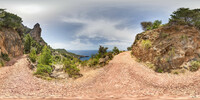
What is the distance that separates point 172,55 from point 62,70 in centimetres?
1490

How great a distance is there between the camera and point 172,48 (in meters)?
12.7

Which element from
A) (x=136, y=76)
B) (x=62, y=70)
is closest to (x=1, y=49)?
(x=62, y=70)

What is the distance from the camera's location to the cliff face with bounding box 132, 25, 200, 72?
12.1 meters

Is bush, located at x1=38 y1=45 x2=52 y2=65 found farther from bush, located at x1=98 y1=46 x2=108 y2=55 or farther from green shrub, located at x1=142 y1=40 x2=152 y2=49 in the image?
green shrub, located at x1=142 y1=40 x2=152 y2=49

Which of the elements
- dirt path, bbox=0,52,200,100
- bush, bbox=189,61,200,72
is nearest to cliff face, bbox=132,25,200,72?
bush, bbox=189,61,200,72

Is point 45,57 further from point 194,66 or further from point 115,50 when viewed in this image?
point 194,66

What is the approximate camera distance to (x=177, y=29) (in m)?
14.1

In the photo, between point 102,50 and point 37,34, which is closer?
point 102,50

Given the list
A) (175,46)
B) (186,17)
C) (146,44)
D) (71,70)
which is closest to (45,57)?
(71,70)

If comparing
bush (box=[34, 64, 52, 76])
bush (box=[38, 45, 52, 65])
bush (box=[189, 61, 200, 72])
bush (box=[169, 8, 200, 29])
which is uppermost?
bush (box=[169, 8, 200, 29])

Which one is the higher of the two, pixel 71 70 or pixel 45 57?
pixel 45 57

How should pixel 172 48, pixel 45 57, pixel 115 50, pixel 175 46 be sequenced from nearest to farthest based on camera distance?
pixel 172 48 → pixel 175 46 → pixel 45 57 → pixel 115 50

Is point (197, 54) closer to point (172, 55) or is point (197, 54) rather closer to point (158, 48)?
point (172, 55)

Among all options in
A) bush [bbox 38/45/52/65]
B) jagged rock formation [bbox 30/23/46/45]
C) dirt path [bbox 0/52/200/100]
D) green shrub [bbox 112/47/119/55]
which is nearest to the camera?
dirt path [bbox 0/52/200/100]
